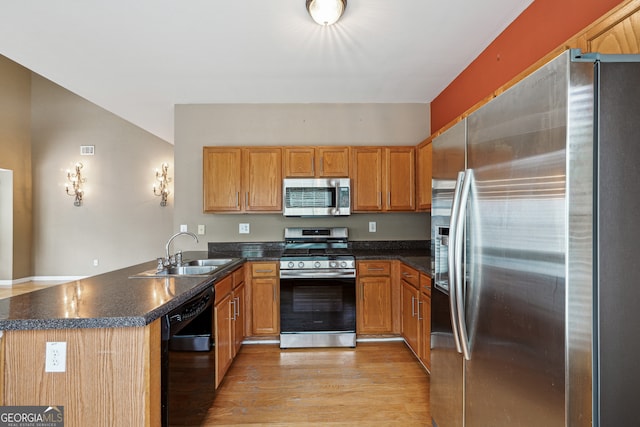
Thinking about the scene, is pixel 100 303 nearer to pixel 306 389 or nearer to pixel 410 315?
pixel 306 389

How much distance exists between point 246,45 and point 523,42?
6.60ft

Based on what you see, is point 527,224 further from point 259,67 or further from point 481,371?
point 259,67

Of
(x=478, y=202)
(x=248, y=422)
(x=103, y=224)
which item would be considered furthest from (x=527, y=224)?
(x=103, y=224)

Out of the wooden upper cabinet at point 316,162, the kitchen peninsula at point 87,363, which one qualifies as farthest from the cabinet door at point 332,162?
the kitchen peninsula at point 87,363

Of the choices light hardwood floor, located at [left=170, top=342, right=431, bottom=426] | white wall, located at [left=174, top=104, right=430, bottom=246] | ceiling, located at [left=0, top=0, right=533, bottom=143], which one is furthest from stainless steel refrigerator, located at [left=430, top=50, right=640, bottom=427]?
white wall, located at [left=174, top=104, right=430, bottom=246]

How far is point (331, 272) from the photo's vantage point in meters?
3.21

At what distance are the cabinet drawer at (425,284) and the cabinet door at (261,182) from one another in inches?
66.5

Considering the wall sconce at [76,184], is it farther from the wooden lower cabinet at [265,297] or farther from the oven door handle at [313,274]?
the oven door handle at [313,274]

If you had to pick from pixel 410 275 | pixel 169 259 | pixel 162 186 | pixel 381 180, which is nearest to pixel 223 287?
pixel 169 259

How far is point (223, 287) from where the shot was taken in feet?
8.32

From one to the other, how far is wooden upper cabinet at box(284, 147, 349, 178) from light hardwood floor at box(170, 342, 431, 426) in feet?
6.01

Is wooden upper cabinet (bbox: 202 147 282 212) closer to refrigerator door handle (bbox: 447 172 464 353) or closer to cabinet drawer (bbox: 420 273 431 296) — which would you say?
cabinet drawer (bbox: 420 273 431 296)

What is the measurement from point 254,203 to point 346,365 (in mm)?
1874

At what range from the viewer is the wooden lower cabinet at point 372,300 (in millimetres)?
3332
